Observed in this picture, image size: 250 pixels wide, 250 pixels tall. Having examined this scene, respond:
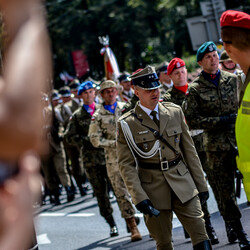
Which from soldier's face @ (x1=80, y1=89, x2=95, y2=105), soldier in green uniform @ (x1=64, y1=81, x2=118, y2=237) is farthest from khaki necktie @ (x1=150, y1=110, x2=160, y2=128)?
soldier's face @ (x1=80, y1=89, x2=95, y2=105)

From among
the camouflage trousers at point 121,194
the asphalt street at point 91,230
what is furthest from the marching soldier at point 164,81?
the camouflage trousers at point 121,194

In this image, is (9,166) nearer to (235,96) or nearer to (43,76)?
(43,76)

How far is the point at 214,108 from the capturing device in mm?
7016

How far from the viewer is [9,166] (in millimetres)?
1273

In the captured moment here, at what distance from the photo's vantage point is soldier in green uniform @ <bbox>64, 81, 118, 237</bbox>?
32.1 ft

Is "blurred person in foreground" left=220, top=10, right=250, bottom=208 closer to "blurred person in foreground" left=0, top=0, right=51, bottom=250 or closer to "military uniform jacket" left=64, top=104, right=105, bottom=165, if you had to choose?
"blurred person in foreground" left=0, top=0, right=51, bottom=250

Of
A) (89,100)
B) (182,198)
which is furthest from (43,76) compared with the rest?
(89,100)

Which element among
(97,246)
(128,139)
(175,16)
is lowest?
(97,246)

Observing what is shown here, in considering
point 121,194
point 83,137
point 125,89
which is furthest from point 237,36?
point 125,89

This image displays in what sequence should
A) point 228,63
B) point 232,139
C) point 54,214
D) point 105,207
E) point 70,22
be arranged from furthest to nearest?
point 70,22 < point 54,214 < point 228,63 < point 105,207 < point 232,139

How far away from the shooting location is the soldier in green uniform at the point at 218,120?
6949 mm

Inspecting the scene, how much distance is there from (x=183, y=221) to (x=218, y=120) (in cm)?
164

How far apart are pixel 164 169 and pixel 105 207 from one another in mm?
4282

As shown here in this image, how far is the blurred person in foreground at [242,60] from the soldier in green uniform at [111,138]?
5.31 metres
